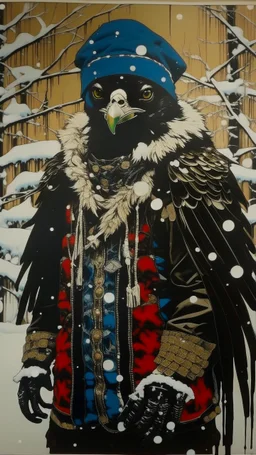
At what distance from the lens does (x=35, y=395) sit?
181 centimetres

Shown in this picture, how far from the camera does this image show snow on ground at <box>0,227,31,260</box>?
72.9 inches

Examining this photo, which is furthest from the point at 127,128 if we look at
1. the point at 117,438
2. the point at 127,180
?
the point at 117,438

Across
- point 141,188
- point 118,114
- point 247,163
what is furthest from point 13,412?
point 247,163

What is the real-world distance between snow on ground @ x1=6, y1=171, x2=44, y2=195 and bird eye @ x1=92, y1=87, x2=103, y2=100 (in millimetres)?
389

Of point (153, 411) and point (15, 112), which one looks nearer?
point (153, 411)

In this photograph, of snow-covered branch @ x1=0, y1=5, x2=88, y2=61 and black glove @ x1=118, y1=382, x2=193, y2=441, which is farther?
snow-covered branch @ x1=0, y1=5, x2=88, y2=61

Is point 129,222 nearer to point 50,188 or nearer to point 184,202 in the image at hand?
point 184,202

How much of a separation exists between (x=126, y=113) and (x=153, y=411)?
120 centimetres

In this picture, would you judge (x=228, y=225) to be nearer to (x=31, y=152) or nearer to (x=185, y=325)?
(x=185, y=325)

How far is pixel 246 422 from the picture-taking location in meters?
1.81

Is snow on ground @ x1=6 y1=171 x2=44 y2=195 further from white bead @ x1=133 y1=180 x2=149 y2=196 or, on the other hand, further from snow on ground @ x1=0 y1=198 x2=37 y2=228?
white bead @ x1=133 y1=180 x2=149 y2=196

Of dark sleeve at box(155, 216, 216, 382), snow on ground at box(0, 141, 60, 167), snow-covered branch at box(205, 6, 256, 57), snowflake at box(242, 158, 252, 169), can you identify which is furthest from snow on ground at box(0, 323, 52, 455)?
snow-covered branch at box(205, 6, 256, 57)

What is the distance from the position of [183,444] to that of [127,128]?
1.30 m

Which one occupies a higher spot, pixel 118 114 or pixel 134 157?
pixel 118 114
